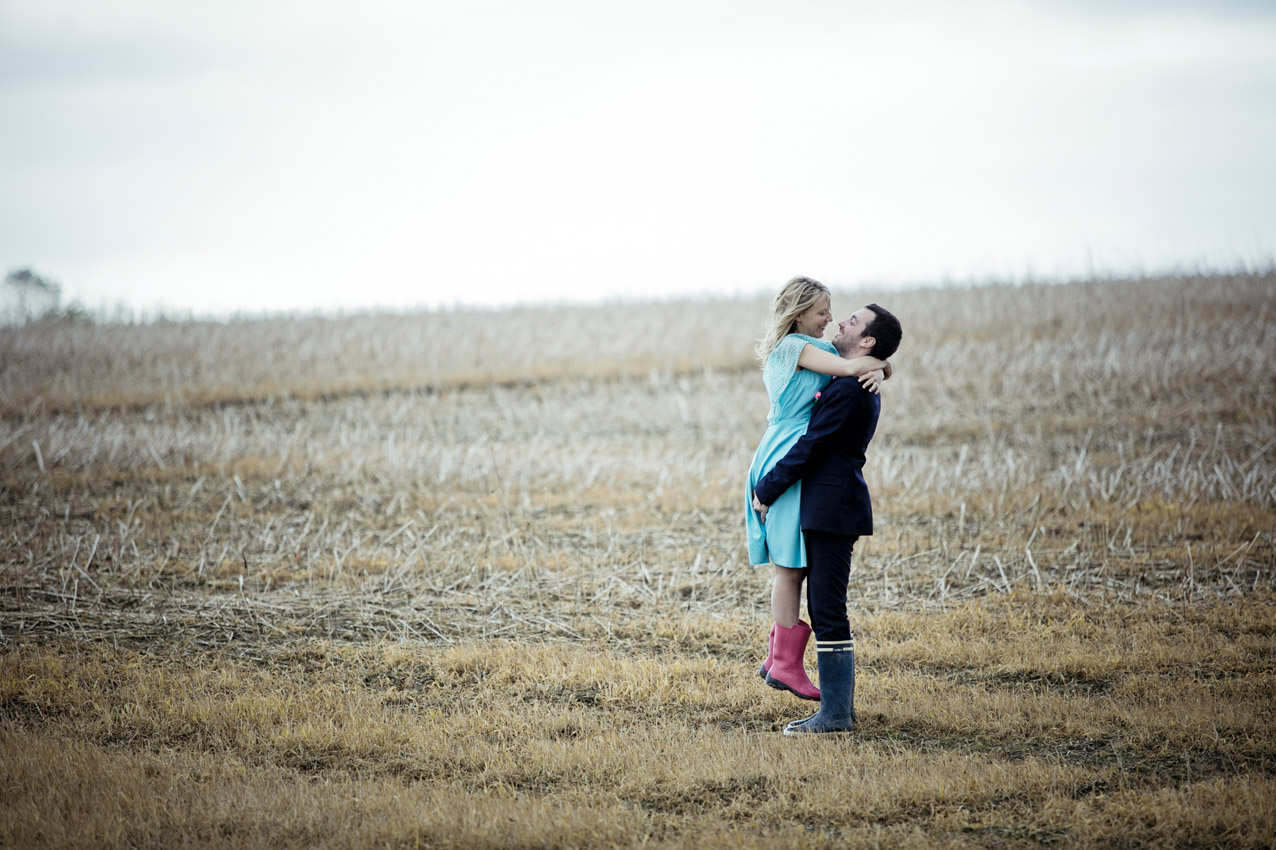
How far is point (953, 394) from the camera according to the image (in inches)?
719

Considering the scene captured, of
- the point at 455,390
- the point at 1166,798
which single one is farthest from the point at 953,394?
the point at 1166,798

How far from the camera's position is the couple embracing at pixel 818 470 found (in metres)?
4.57

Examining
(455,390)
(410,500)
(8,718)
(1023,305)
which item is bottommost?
(8,718)

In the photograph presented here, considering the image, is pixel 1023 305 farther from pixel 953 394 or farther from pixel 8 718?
pixel 8 718

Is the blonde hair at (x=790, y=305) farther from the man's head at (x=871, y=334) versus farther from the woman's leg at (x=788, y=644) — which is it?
the woman's leg at (x=788, y=644)

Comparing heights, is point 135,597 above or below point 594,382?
below

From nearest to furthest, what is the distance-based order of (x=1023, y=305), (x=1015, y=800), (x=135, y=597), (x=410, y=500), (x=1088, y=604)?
(x=1015, y=800) → (x=1088, y=604) → (x=135, y=597) → (x=410, y=500) → (x=1023, y=305)

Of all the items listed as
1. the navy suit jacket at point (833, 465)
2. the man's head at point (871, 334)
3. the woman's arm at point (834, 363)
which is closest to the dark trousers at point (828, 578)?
the navy suit jacket at point (833, 465)

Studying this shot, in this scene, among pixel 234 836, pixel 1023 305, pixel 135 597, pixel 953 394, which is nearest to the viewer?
pixel 234 836

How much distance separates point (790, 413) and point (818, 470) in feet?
1.19

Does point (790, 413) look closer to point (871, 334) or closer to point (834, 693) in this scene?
point (871, 334)

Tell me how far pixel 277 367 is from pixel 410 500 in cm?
1254

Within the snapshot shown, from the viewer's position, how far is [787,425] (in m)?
4.80

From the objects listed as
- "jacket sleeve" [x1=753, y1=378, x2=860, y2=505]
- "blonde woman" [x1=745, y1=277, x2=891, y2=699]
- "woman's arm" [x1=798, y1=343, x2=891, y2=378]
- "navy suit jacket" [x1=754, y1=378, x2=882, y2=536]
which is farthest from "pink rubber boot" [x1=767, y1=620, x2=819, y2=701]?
"woman's arm" [x1=798, y1=343, x2=891, y2=378]
